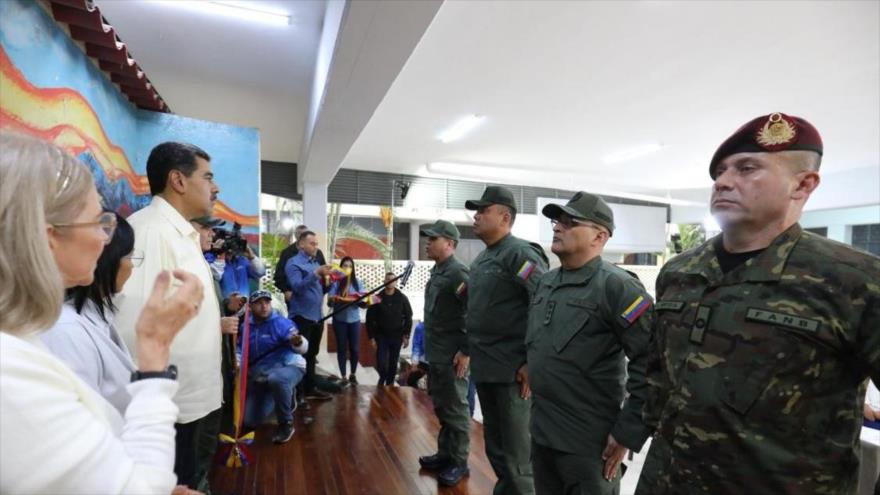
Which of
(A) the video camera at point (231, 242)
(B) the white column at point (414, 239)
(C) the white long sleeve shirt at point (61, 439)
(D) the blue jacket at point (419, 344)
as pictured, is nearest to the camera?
(C) the white long sleeve shirt at point (61, 439)

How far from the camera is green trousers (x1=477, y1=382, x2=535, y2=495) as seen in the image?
181cm

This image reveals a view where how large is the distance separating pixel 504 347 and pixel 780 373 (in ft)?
3.84

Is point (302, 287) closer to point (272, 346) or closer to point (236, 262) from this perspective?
point (272, 346)

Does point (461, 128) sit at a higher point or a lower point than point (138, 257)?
higher

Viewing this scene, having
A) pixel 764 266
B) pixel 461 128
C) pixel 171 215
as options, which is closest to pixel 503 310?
pixel 764 266

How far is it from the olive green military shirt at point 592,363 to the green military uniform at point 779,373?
32cm

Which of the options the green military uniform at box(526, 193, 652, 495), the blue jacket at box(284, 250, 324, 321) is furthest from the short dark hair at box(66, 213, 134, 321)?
the blue jacket at box(284, 250, 324, 321)

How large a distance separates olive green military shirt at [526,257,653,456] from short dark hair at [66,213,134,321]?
137 centimetres

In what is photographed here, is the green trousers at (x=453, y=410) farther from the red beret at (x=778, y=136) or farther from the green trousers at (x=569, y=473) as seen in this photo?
the red beret at (x=778, y=136)

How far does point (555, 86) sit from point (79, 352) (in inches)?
163

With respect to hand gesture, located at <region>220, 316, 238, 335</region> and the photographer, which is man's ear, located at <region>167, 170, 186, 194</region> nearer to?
hand gesture, located at <region>220, 316, 238, 335</region>

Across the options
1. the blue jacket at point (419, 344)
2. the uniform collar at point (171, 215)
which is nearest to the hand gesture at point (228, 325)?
the uniform collar at point (171, 215)

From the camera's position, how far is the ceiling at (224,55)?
110 inches

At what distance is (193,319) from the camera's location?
4.21ft
